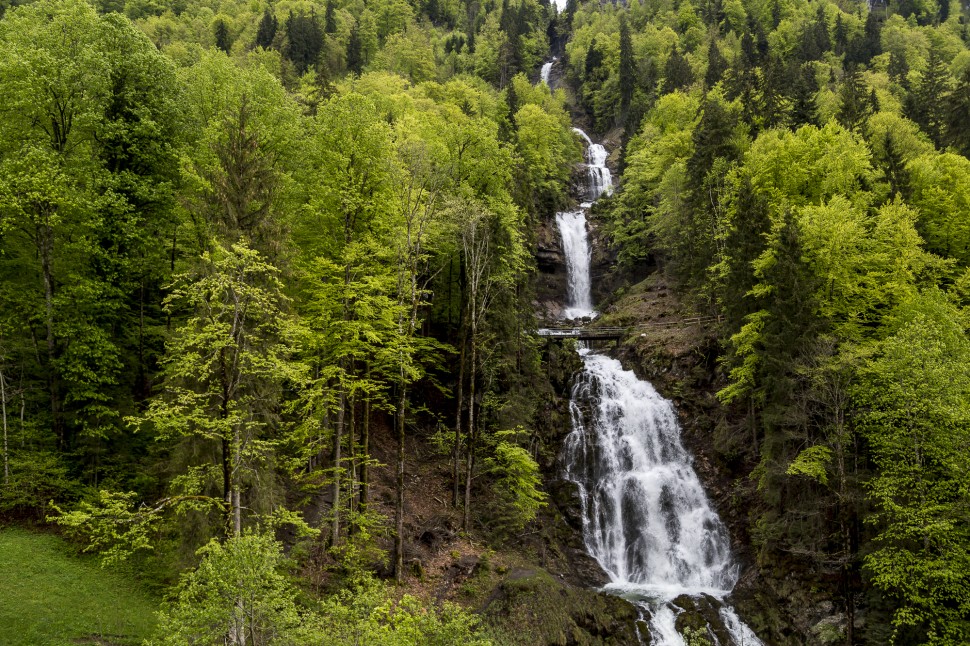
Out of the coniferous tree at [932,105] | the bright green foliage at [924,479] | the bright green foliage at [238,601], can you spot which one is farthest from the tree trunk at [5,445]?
the coniferous tree at [932,105]

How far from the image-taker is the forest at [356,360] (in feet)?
40.2

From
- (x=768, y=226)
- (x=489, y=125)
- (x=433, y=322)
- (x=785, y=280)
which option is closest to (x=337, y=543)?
(x=433, y=322)

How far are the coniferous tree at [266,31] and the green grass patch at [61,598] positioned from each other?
214ft

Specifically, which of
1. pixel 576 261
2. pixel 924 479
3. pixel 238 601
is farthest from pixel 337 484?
pixel 576 261

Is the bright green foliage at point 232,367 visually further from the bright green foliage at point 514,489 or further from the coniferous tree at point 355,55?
the coniferous tree at point 355,55

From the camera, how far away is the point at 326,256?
57.5ft

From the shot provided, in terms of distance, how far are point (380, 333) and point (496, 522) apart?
10332mm

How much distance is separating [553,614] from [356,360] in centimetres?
1036

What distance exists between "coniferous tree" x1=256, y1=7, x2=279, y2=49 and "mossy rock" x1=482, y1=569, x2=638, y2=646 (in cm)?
6755

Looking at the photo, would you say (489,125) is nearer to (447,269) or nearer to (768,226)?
(447,269)

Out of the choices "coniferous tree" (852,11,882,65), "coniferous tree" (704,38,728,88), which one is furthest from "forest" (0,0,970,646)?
"coniferous tree" (852,11,882,65)

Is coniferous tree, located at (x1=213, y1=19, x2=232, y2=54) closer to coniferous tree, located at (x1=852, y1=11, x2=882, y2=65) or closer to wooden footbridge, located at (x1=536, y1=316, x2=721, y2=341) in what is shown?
wooden footbridge, located at (x1=536, y1=316, x2=721, y2=341)

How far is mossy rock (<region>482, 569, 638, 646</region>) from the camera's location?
1702 centimetres

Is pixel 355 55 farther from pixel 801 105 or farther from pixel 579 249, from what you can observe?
pixel 801 105
